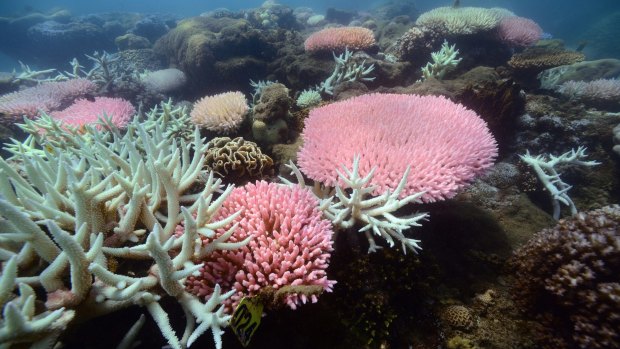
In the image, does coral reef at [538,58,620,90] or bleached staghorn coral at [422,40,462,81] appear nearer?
bleached staghorn coral at [422,40,462,81]

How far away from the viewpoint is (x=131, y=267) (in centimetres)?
248

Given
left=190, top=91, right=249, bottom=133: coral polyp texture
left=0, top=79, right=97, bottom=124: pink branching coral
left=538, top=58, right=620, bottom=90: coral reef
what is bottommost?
left=0, top=79, right=97, bottom=124: pink branching coral

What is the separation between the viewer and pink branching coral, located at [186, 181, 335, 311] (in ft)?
6.98

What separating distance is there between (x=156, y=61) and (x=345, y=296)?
14.3 m

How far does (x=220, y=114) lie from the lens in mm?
4488

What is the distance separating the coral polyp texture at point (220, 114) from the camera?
4.47 m

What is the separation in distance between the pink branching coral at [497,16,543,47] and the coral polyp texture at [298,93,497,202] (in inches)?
237

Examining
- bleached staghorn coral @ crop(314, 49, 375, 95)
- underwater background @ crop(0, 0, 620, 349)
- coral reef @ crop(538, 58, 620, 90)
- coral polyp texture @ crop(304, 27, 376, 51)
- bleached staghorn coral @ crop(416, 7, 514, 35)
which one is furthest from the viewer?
coral reef @ crop(538, 58, 620, 90)

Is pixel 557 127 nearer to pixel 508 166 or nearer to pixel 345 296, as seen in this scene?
pixel 508 166

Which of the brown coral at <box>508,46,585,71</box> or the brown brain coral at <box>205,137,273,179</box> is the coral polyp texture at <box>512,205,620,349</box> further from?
the brown coral at <box>508,46,585,71</box>

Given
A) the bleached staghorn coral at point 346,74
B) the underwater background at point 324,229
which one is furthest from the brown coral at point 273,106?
the bleached staghorn coral at point 346,74

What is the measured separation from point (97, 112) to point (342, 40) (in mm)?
5543

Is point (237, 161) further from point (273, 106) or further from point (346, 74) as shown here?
point (346, 74)

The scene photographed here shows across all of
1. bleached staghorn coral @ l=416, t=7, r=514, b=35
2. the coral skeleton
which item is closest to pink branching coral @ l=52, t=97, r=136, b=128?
the coral skeleton
